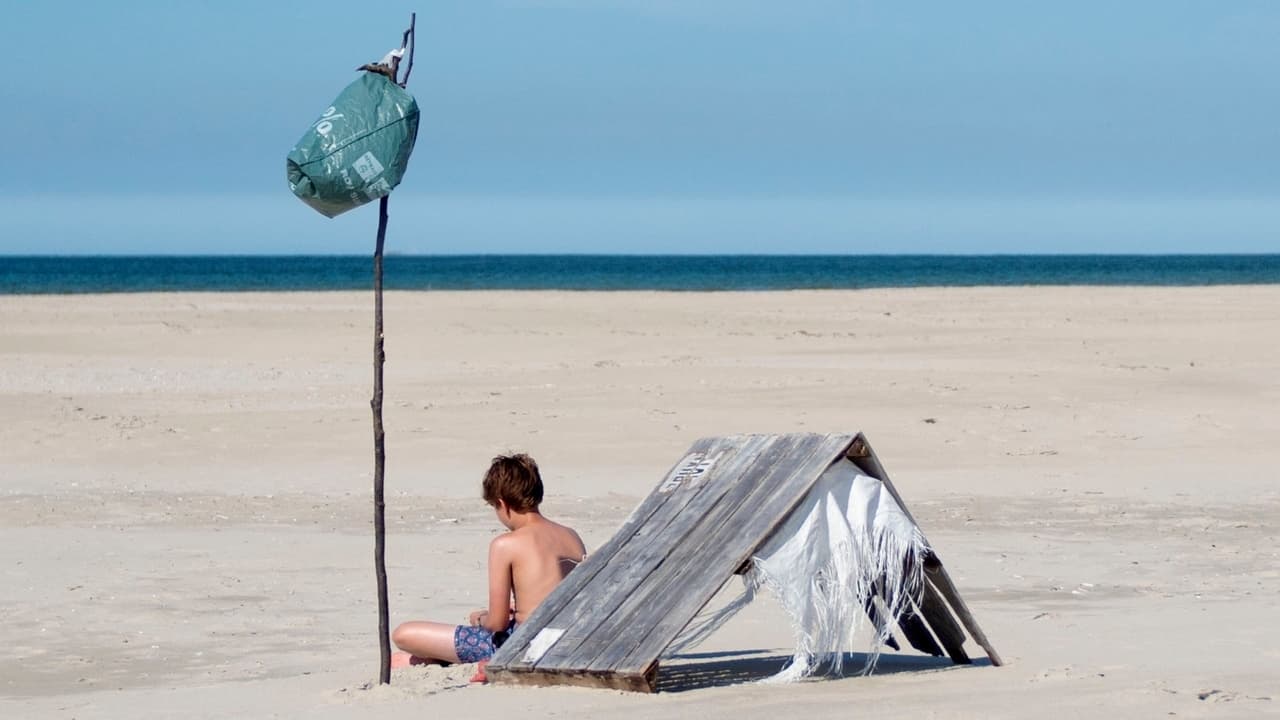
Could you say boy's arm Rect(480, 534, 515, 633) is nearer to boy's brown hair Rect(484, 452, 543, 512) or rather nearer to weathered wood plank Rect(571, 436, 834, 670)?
boy's brown hair Rect(484, 452, 543, 512)

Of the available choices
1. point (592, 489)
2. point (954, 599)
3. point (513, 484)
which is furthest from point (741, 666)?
point (592, 489)

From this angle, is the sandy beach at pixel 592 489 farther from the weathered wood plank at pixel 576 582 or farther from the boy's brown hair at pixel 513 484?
the boy's brown hair at pixel 513 484

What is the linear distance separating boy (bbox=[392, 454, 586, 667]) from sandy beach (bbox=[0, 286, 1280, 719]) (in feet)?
0.73

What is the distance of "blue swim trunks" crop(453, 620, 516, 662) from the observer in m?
6.24

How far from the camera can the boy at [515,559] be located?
20.1 feet

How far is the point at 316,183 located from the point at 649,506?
5.85 ft

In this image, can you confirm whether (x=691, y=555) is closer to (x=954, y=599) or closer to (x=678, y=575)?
(x=678, y=575)

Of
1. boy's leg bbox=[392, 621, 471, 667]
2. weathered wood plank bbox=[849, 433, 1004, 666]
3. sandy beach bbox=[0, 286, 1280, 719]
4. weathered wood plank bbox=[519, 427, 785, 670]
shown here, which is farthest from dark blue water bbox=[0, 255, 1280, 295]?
weathered wood plank bbox=[849, 433, 1004, 666]

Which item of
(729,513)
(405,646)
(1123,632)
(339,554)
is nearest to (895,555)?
(729,513)

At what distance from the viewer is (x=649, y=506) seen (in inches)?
256

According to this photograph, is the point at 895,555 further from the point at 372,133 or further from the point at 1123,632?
the point at 372,133

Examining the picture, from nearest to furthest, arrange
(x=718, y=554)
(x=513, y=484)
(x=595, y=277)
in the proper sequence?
(x=718, y=554)
(x=513, y=484)
(x=595, y=277)

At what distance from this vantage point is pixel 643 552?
6156 mm

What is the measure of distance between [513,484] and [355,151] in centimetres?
130
